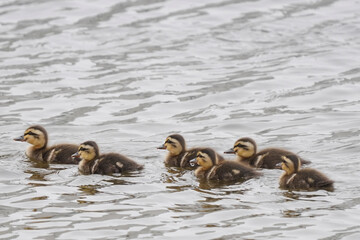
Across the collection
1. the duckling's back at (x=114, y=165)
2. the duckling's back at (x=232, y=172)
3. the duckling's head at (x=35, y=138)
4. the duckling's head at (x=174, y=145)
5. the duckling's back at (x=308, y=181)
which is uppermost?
the duckling's head at (x=35, y=138)

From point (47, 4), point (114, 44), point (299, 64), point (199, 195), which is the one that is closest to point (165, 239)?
point (199, 195)

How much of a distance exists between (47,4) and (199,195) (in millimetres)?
9093

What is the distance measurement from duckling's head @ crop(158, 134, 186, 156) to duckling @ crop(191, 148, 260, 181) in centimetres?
39

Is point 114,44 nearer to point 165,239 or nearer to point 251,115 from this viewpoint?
point 251,115

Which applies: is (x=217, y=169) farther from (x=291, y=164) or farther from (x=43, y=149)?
(x=43, y=149)

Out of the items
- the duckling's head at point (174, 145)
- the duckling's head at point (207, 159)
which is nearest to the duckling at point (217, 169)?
the duckling's head at point (207, 159)

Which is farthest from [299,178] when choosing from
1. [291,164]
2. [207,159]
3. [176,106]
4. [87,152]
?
[176,106]

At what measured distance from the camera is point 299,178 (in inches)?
339

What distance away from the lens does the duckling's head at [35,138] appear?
10141 millimetres

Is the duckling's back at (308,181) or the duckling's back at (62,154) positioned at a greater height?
the duckling's back at (62,154)

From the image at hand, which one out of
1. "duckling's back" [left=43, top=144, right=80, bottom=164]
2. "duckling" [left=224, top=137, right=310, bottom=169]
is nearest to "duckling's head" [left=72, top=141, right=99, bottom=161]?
"duckling's back" [left=43, top=144, right=80, bottom=164]

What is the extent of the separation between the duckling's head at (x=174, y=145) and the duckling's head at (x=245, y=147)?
1.75ft

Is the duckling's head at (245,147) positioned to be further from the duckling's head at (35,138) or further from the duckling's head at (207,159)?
the duckling's head at (35,138)

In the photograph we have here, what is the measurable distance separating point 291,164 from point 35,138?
9.11 ft
